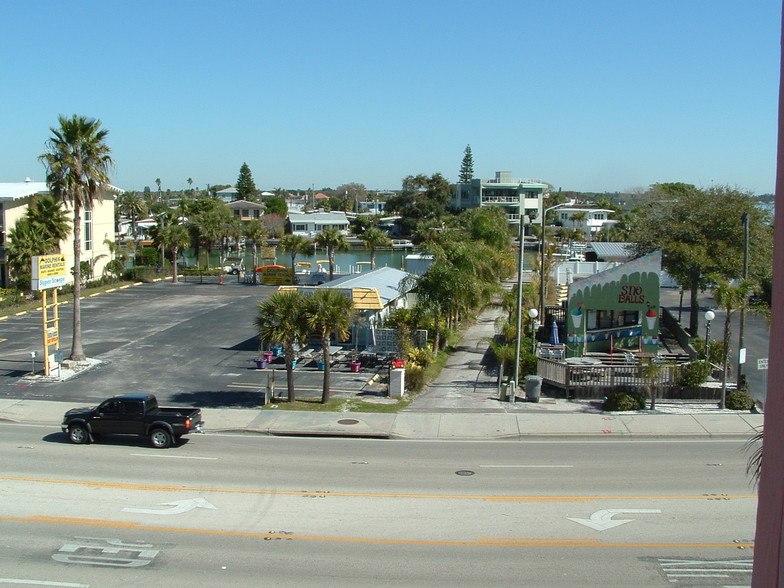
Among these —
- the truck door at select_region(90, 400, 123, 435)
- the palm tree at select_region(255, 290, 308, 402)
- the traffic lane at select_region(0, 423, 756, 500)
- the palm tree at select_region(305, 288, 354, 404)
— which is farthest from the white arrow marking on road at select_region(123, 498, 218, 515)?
the palm tree at select_region(305, 288, 354, 404)

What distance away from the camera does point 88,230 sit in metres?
61.9

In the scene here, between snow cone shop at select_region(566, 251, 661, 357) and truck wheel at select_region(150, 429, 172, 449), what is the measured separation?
17.4 metres

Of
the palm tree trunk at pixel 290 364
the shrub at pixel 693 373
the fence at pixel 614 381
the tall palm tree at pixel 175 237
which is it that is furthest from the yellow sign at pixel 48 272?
the tall palm tree at pixel 175 237

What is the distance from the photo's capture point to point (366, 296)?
35.7 m

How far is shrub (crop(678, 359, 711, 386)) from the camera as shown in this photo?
26.7m

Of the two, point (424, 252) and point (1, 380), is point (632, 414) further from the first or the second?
point (1, 380)

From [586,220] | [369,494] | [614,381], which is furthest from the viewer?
[586,220]

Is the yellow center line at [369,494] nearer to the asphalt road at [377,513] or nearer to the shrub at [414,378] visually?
the asphalt road at [377,513]

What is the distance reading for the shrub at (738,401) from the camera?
1000 inches

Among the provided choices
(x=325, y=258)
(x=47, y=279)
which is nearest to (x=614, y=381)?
(x=47, y=279)

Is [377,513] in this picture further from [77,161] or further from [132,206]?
[132,206]

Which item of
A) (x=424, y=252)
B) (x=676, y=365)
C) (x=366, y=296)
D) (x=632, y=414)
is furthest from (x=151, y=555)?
(x=424, y=252)

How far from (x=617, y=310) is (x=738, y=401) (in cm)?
726

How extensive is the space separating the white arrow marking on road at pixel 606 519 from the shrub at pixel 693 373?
12.0 metres
